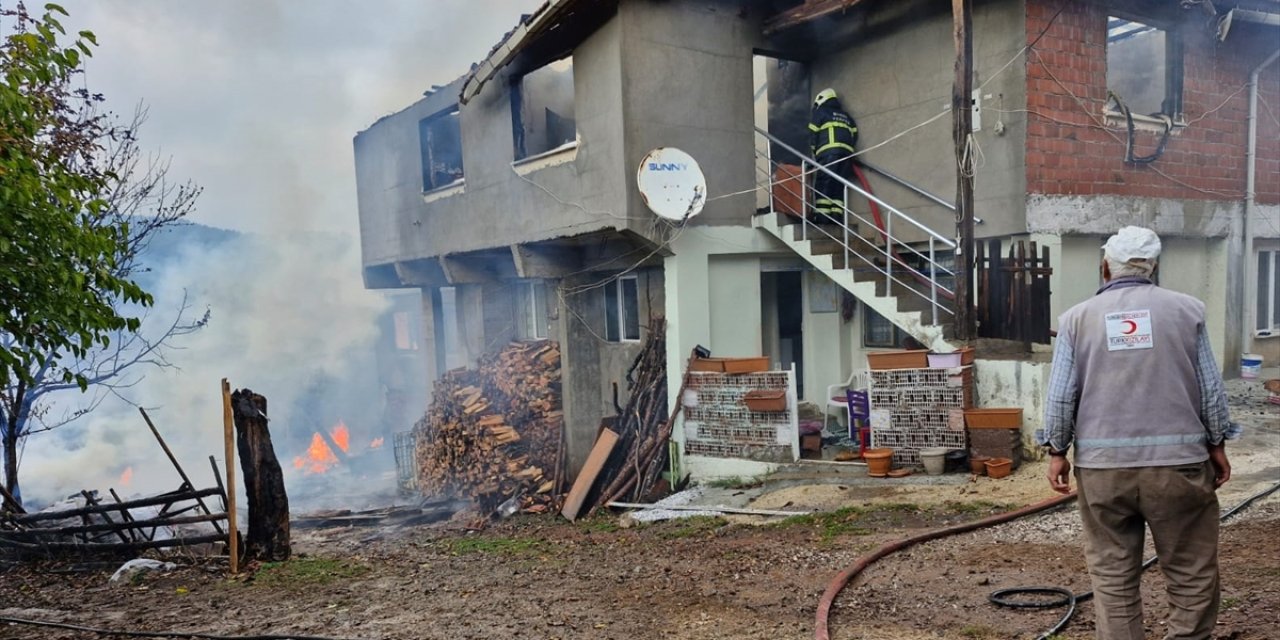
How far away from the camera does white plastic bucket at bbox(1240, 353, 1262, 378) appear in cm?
1148

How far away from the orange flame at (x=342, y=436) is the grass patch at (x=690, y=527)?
19.1 metres

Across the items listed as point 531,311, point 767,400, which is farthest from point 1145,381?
point 531,311

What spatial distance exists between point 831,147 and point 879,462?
15.8 feet

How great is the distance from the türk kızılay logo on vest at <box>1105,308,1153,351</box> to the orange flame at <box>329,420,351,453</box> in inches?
966

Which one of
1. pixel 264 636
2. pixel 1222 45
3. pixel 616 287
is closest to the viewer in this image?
pixel 264 636

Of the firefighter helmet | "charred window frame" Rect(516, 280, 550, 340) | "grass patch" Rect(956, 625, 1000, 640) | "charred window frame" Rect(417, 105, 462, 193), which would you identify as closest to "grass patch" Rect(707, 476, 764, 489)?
"charred window frame" Rect(516, 280, 550, 340)

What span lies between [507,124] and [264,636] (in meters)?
9.33

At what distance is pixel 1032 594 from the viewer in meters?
4.45

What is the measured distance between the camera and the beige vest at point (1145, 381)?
2.98m

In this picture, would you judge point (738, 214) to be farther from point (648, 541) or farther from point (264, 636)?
point (264, 636)

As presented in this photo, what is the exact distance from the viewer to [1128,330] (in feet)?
10.0

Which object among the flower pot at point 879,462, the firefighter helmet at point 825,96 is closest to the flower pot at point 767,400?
the flower pot at point 879,462

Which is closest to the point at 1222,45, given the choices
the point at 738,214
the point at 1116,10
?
the point at 1116,10

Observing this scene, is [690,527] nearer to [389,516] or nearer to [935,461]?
[935,461]
